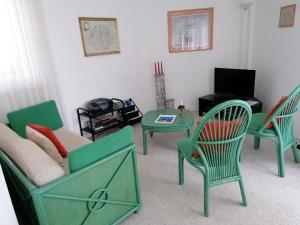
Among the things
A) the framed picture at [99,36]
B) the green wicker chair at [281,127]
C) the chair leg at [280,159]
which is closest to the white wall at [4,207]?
the green wicker chair at [281,127]

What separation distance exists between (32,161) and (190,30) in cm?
338

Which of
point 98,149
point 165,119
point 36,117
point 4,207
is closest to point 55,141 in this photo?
point 98,149

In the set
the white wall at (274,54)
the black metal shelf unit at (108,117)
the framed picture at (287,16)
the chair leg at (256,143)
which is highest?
the framed picture at (287,16)

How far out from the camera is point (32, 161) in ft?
4.81

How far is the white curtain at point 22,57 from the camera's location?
255 cm

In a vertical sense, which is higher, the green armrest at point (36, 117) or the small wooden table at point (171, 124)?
the green armrest at point (36, 117)

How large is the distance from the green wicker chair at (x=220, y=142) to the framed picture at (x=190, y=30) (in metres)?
2.53

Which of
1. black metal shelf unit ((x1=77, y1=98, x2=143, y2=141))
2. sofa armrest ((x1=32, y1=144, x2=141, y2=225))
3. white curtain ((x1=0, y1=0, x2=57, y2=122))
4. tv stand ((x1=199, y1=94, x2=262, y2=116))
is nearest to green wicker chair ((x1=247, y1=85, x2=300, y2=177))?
tv stand ((x1=199, y1=94, x2=262, y2=116))

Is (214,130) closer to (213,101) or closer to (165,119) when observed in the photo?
(165,119)

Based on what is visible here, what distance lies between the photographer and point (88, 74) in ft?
11.3

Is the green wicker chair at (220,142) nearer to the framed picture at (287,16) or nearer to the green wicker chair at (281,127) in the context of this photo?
the green wicker chair at (281,127)

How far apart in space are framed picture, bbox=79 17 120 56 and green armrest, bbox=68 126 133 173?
2.09 m

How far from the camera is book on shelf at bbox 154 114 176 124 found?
2.81 m

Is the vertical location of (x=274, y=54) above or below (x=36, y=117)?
above
